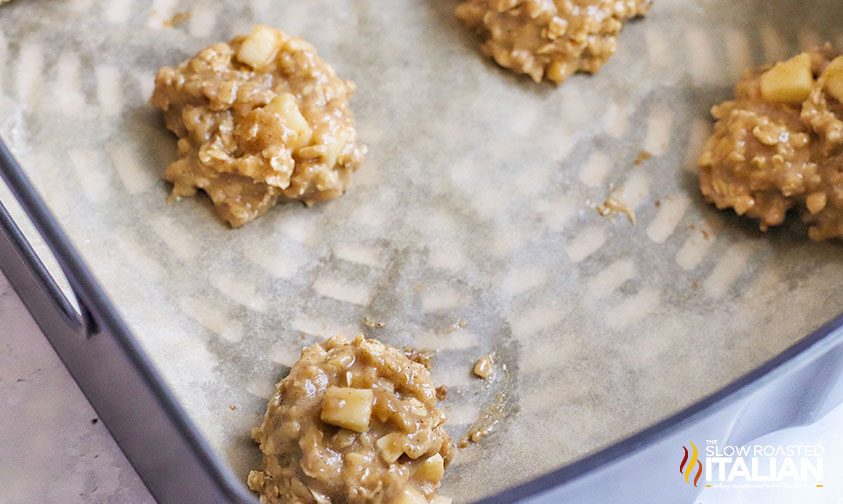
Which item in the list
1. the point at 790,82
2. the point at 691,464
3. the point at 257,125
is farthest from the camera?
the point at 790,82

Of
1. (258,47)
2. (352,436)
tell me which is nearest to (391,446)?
(352,436)

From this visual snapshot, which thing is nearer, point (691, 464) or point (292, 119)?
point (691, 464)

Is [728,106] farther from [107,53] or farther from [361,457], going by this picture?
[107,53]

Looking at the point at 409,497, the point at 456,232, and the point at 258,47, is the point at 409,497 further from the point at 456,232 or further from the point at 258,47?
the point at 258,47

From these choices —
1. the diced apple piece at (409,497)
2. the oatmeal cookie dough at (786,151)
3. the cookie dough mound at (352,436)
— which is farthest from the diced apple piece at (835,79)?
the diced apple piece at (409,497)

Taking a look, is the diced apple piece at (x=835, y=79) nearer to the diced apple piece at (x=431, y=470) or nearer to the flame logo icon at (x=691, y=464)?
the flame logo icon at (x=691, y=464)

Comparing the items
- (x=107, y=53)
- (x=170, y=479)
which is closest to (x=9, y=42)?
(x=107, y=53)

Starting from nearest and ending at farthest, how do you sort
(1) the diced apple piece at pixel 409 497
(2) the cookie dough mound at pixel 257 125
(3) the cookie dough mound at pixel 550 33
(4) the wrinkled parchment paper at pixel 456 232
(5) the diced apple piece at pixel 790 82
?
(1) the diced apple piece at pixel 409 497
(4) the wrinkled parchment paper at pixel 456 232
(2) the cookie dough mound at pixel 257 125
(5) the diced apple piece at pixel 790 82
(3) the cookie dough mound at pixel 550 33

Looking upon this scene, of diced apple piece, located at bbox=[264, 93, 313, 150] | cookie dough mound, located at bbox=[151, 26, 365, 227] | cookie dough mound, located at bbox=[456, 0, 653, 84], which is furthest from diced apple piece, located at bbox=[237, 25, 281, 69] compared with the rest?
cookie dough mound, located at bbox=[456, 0, 653, 84]
